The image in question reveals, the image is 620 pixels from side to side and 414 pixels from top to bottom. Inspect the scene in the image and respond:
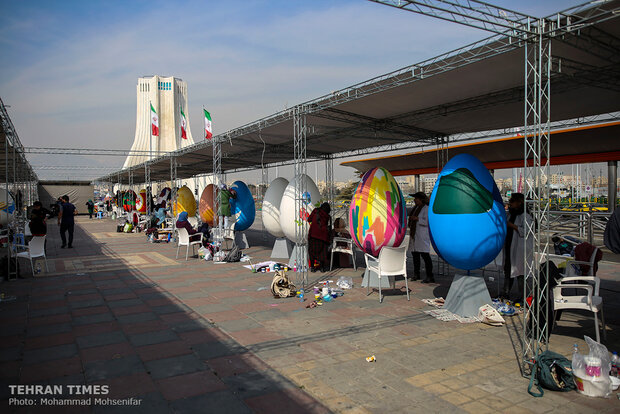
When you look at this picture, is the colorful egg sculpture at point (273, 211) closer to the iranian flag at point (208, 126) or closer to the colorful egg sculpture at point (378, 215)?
the colorful egg sculpture at point (378, 215)

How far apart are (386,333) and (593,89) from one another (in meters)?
5.43

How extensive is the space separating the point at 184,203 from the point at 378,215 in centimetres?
1215

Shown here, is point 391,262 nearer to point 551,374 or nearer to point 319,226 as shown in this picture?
point 319,226

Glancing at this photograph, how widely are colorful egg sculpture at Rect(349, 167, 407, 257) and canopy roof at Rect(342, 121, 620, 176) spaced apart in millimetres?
7172

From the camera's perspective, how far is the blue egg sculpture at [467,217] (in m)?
6.16

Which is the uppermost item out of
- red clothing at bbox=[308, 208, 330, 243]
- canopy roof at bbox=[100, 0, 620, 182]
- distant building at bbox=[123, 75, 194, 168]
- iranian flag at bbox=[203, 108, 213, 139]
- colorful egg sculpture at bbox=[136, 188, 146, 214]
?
distant building at bbox=[123, 75, 194, 168]

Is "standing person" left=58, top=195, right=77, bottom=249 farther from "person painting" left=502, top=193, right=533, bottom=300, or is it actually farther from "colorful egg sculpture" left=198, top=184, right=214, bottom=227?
"person painting" left=502, top=193, right=533, bottom=300

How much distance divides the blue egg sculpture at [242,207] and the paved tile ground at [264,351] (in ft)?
19.2

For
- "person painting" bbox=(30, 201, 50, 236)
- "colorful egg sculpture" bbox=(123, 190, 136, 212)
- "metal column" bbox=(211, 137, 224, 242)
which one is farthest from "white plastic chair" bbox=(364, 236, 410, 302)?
"colorful egg sculpture" bbox=(123, 190, 136, 212)

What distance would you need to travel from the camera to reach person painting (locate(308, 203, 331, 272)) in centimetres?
1012

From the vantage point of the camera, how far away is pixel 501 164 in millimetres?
22297

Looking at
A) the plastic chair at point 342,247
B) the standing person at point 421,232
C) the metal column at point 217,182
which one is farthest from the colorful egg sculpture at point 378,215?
the metal column at point 217,182

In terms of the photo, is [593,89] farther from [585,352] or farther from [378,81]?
[585,352]

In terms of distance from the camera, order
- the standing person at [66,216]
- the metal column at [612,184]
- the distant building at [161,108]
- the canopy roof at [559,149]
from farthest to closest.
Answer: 1. the distant building at [161,108]
2. the metal column at [612,184]
3. the canopy roof at [559,149]
4. the standing person at [66,216]
